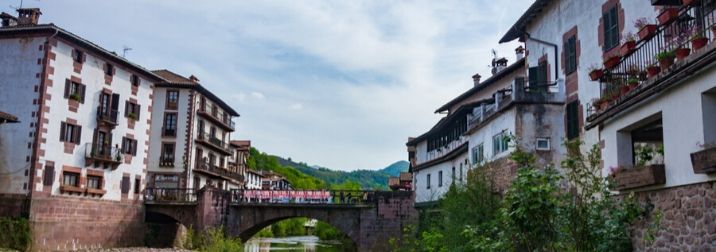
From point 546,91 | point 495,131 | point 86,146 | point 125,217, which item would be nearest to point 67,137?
point 86,146

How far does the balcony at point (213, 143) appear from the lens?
54.4 metres

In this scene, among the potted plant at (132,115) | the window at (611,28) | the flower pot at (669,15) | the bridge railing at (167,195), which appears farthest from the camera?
the bridge railing at (167,195)

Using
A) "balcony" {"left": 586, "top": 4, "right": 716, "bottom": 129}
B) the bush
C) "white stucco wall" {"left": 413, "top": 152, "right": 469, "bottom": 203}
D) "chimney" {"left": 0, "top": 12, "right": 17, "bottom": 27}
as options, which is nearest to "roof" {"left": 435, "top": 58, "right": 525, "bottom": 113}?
"white stucco wall" {"left": 413, "top": 152, "right": 469, "bottom": 203}

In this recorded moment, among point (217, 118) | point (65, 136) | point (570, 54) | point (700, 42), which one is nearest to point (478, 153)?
point (570, 54)

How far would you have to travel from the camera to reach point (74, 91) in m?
37.2

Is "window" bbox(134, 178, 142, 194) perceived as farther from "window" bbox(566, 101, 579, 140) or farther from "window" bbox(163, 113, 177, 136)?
"window" bbox(566, 101, 579, 140)

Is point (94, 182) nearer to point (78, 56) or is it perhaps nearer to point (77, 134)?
point (77, 134)

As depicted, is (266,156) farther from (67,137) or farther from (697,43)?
(697,43)

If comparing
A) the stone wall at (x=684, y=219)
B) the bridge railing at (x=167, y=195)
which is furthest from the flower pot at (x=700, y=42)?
the bridge railing at (x=167, y=195)

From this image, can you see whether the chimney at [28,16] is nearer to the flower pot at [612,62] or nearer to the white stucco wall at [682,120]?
the flower pot at [612,62]

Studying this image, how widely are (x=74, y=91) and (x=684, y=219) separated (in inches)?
1398

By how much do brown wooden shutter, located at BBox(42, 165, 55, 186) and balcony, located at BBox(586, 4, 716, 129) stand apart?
30.8 m

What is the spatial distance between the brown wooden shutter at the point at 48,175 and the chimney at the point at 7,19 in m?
9.90

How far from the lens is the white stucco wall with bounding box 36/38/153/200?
3528 cm
